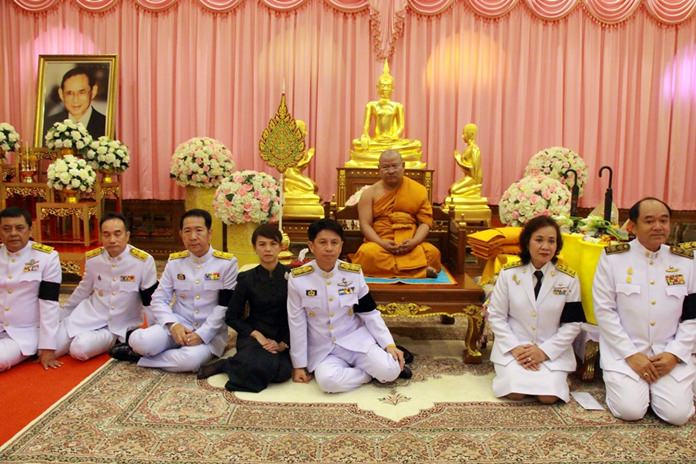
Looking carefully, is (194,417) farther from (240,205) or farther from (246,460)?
(240,205)

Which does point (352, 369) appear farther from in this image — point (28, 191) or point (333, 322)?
point (28, 191)

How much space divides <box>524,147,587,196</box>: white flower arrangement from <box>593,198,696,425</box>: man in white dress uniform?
4.31 meters

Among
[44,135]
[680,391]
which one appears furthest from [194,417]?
[44,135]

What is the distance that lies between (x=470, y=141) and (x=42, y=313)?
212 inches

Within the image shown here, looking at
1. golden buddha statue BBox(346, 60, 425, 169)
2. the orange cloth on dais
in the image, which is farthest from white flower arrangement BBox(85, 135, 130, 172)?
the orange cloth on dais

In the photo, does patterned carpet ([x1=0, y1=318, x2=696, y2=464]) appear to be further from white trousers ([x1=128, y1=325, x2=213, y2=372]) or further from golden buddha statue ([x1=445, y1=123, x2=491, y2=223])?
golden buddha statue ([x1=445, y1=123, x2=491, y2=223])

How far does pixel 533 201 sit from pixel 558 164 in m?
2.50

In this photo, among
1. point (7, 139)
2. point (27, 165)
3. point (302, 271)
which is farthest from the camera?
point (27, 165)

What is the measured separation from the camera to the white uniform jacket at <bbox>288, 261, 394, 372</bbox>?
3.39 metres

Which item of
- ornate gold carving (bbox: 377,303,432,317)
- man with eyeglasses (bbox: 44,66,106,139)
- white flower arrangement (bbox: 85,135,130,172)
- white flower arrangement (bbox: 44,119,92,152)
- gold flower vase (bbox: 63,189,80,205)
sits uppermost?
man with eyeglasses (bbox: 44,66,106,139)

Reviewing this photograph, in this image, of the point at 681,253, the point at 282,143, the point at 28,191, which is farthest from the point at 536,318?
the point at 28,191

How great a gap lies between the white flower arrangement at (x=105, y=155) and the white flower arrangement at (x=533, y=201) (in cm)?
415

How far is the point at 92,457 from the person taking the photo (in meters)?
2.52

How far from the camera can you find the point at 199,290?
3713 millimetres
